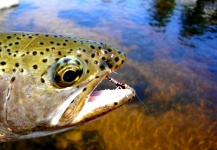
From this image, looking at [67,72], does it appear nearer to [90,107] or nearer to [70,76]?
[70,76]

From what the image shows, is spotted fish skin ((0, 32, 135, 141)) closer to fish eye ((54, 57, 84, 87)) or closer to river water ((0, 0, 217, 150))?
fish eye ((54, 57, 84, 87))

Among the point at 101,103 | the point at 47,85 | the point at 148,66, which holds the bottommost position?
the point at 148,66

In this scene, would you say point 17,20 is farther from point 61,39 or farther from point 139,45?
point 61,39

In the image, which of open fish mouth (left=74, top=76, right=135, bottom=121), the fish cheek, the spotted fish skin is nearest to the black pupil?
the spotted fish skin

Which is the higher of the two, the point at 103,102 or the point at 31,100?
the point at 31,100

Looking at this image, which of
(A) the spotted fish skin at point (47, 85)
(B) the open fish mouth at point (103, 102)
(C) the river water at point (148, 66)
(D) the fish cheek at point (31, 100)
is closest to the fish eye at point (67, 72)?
(A) the spotted fish skin at point (47, 85)

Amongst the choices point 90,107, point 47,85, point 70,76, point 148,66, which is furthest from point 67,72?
point 148,66

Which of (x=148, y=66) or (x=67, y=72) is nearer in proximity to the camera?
(x=67, y=72)
